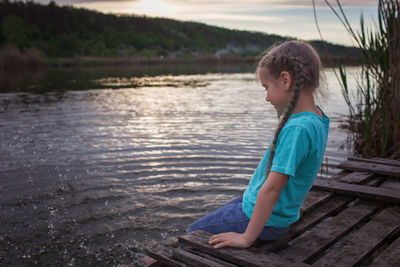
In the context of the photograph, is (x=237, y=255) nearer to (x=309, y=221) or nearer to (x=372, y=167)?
(x=309, y=221)

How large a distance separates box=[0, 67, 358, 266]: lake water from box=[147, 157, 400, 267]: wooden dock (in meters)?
0.81

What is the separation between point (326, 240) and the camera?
2.13 metres

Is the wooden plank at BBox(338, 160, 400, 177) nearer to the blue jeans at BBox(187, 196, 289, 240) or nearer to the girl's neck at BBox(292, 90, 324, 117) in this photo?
the blue jeans at BBox(187, 196, 289, 240)

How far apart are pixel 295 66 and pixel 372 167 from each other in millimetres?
2339

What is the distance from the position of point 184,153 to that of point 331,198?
3.42 meters

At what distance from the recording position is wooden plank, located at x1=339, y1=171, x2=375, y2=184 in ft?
10.9

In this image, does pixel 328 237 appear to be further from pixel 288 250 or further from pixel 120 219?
pixel 120 219

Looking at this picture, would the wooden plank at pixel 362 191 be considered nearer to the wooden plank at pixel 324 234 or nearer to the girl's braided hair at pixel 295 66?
the wooden plank at pixel 324 234

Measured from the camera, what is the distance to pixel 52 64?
4681cm

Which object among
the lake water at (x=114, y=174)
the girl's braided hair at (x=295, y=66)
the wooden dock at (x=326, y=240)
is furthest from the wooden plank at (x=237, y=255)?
the lake water at (x=114, y=174)

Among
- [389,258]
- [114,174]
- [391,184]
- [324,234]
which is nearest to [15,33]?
[114,174]

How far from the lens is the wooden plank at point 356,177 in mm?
3309

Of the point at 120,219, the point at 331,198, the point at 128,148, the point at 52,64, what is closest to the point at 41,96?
the point at 128,148

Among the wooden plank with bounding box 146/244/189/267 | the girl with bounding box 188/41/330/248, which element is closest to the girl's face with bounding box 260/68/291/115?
the girl with bounding box 188/41/330/248
